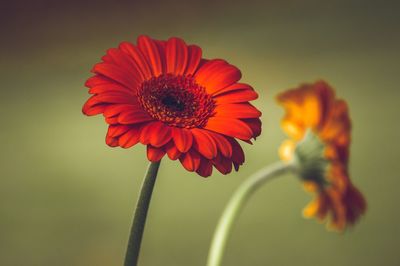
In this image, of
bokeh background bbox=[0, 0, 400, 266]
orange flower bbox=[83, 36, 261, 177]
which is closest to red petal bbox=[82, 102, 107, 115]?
orange flower bbox=[83, 36, 261, 177]

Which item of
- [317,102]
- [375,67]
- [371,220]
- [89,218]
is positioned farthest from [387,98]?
[317,102]

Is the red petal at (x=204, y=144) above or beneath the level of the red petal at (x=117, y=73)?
beneath

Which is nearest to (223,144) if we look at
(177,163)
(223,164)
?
(223,164)

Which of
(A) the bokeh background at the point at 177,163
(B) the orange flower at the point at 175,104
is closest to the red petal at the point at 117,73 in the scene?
(B) the orange flower at the point at 175,104

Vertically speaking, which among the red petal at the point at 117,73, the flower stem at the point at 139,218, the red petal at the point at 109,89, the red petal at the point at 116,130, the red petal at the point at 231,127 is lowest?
the flower stem at the point at 139,218

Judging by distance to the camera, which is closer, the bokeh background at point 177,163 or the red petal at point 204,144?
the red petal at point 204,144

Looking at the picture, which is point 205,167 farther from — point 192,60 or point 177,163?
point 177,163

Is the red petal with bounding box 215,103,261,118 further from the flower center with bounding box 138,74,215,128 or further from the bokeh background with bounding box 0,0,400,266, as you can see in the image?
the bokeh background with bounding box 0,0,400,266

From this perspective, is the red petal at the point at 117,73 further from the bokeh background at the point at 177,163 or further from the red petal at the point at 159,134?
the bokeh background at the point at 177,163
